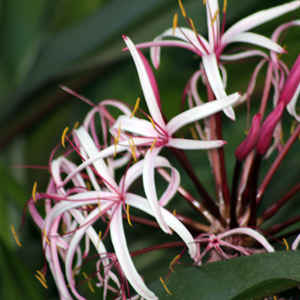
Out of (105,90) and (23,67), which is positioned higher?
(23,67)

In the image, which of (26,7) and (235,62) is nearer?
(235,62)

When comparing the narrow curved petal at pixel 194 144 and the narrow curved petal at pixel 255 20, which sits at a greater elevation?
the narrow curved petal at pixel 255 20

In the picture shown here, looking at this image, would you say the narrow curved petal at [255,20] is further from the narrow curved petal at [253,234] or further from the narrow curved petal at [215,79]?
the narrow curved petal at [253,234]

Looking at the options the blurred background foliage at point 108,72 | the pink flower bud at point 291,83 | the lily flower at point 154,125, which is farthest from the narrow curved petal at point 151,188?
the blurred background foliage at point 108,72

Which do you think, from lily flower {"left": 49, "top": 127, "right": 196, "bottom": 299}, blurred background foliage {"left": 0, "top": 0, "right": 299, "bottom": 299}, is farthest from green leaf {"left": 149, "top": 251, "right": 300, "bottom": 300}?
blurred background foliage {"left": 0, "top": 0, "right": 299, "bottom": 299}

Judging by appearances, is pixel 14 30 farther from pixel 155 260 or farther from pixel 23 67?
pixel 155 260

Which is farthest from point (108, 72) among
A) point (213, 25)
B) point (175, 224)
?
point (175, 224)

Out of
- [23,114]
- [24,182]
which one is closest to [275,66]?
[23,114]
